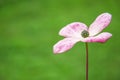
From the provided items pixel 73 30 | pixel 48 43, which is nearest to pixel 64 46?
pixel 73 30

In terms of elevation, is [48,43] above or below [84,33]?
above

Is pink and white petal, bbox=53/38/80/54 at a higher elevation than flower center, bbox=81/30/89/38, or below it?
below

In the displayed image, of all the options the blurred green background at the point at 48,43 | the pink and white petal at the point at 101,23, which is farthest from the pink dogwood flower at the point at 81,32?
the blurred green background at the point at 48,43

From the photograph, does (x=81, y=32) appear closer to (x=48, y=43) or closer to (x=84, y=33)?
(x=84, y=33)

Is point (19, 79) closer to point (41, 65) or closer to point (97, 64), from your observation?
point (41, 65)

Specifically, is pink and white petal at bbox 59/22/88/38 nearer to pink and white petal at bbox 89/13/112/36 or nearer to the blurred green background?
pink and white petal at bbox 89/13/112/36

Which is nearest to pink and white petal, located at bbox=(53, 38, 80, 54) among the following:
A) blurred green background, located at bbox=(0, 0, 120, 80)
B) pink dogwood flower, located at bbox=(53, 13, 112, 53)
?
pink dogwood flower, located at bbox=(53, 13, 112, 53)

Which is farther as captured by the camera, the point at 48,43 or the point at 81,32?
the point at 48,43

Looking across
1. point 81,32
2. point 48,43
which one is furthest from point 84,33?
point 48,43

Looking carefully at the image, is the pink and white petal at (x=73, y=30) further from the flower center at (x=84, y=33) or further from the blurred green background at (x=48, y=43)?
the blurred green background at (x=48, y=43)
